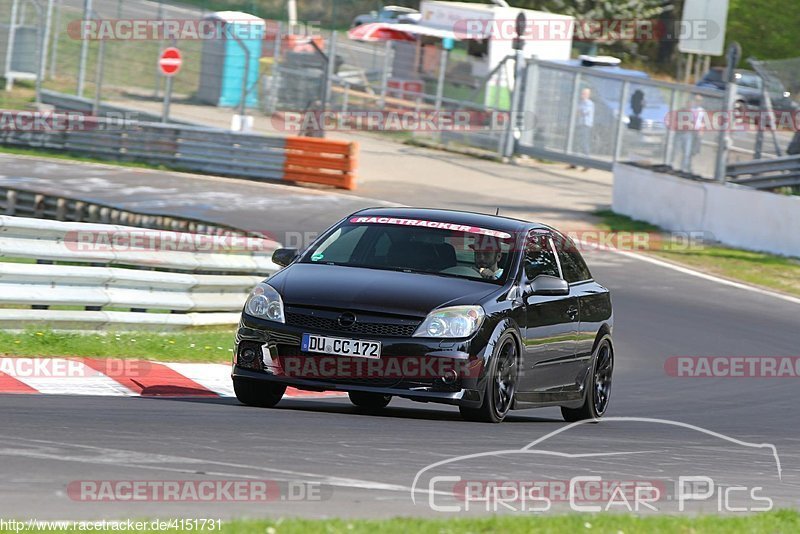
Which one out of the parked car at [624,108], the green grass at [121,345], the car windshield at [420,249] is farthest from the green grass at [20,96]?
the car windshield at [420,249]

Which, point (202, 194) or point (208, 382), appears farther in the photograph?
point (202, 194)

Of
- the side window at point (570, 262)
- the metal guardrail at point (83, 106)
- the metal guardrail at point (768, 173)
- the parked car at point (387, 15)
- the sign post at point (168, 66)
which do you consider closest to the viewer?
the side window at point (570, 262)

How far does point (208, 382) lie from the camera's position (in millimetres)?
10914

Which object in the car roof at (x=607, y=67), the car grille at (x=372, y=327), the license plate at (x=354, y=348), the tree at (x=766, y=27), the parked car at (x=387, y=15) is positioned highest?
the tree at (x=766, y=27)

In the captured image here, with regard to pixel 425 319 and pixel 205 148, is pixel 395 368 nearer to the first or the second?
pixel 425 319

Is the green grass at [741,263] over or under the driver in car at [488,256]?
under

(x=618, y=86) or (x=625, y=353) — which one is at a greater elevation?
(x=618, y=86)

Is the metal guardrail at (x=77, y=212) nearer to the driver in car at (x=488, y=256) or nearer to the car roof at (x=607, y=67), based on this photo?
the driver in car at (x=488, y=256)

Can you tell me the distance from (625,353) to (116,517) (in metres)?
10.8

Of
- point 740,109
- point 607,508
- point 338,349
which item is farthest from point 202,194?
point 607,508

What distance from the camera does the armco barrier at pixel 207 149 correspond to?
29188 mm

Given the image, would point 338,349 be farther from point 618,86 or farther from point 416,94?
point 416,94

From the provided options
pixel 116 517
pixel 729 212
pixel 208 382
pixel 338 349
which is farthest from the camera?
pixel 729 212

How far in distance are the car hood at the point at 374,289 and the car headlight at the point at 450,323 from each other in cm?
5
